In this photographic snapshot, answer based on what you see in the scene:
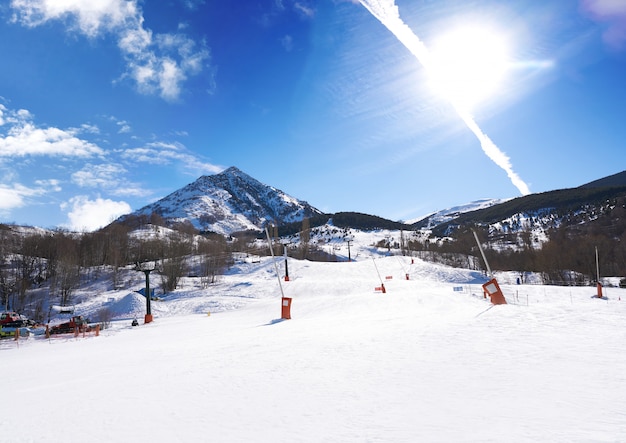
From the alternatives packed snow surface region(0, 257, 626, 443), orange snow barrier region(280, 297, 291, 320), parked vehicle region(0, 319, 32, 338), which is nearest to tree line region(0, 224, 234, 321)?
parked vehicle region(0, 319, 32, 338)

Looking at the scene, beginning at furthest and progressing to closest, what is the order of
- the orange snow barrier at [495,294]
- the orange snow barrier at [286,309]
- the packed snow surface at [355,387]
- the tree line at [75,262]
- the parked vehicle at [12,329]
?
the tree line at [75,262] → the parked vehicle at [12,329] → the orange snow barrier at [286,309] → the orange snow barrier at [495,294] → the packed snow surface at [355,387]

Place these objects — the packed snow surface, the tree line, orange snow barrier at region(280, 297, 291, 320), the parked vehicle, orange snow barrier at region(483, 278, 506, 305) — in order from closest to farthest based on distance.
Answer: the packed snow surface, orange snow barrier at region(483, 278, 506, 305), orange snow barrier at region(280, 297, 291, 320), the parked vehicle, the tree line

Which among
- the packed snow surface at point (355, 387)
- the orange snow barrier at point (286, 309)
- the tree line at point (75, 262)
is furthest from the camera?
the tree line at point (75, 262)

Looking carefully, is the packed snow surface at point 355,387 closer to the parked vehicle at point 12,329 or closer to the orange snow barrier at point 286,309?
the orange snow barrier at point 286,309

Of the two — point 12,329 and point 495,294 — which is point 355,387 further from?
point 12,329

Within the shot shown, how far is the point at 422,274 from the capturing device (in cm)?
6203

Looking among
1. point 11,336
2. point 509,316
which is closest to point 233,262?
point 11,336

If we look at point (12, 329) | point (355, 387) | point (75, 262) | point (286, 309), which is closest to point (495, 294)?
point (286, 309)

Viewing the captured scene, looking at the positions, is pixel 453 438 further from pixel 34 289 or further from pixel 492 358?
pixel 34 289

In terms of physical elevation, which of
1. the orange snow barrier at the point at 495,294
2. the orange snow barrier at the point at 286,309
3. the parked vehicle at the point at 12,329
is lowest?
the parked vehicle at the point at 12,329

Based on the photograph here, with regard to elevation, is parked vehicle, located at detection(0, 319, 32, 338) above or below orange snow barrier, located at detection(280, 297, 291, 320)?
below

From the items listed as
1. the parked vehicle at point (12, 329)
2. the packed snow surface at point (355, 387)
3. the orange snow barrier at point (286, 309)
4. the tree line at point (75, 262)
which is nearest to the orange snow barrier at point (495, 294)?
the packed snow surface at point (355, 387)

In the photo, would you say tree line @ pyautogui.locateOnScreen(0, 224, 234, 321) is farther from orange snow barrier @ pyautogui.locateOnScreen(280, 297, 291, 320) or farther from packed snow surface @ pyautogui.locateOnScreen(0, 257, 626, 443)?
packed snow surface @ pyautogui.locateOnScreen(0, 257, 626, 443)

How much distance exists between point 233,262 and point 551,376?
82991 millimetres
